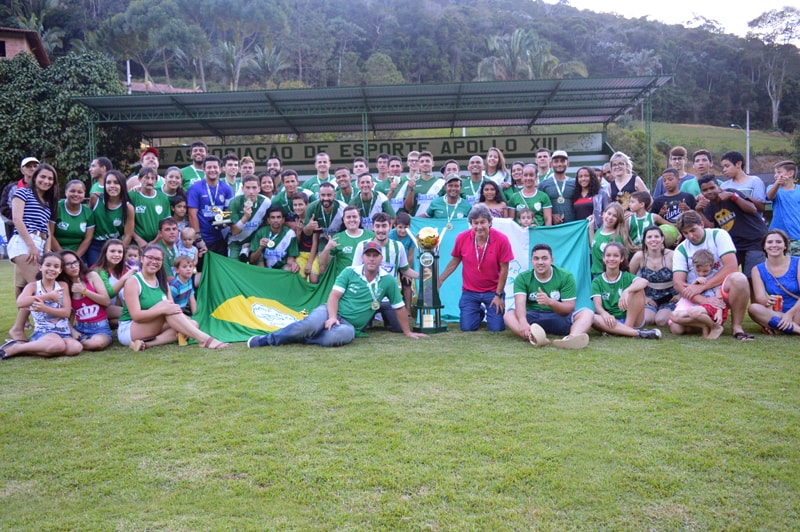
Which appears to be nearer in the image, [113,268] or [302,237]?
[113,268]

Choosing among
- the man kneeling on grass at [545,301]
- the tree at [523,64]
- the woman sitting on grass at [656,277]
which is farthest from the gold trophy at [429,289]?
the tree at [523,64]

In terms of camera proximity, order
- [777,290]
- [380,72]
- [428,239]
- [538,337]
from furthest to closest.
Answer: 1. [380,72]
2. [428,239]
3. [777,290]
4. [538,337]

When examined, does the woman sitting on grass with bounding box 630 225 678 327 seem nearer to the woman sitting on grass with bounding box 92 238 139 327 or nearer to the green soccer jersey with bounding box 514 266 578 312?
the green soccer jersey with bounding box 514 266 578 312

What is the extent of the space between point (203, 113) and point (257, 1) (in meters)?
40.3

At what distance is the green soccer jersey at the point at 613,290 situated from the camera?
633 cm

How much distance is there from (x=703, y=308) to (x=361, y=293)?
3.29 meters

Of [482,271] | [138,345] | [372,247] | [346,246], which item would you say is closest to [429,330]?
[482,271]

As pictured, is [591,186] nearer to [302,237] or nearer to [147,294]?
[302,237]

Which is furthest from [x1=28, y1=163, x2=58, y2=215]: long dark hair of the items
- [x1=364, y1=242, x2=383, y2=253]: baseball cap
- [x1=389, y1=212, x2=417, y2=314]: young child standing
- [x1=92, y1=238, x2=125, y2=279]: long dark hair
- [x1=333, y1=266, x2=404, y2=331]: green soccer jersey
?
[x1=389, y1=212, x2=417, y2=314]: young child standing

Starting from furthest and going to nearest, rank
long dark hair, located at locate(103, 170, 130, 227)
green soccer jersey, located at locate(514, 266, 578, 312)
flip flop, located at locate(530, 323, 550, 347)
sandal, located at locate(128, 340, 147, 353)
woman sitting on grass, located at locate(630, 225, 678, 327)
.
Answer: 1. long dark hair, located at locate(103, 170, 130, 227)
2. woman sitting on grass, located at locate(630, 225, 678, 327)
3. green soccer jersey, located at locate(514, 266, 578, 312)
4. sandal, located at locate(128, 340, 147, 353)
5. flip flop, located at locate(530, 323, 550, 347)

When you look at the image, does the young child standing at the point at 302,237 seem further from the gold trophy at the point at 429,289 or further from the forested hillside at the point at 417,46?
the forested hillside at the point at 417,46

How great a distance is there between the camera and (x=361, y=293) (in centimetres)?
625

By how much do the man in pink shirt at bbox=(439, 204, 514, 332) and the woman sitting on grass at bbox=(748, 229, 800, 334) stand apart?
246 centimetres

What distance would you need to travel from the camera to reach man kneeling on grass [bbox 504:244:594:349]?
233 inches
